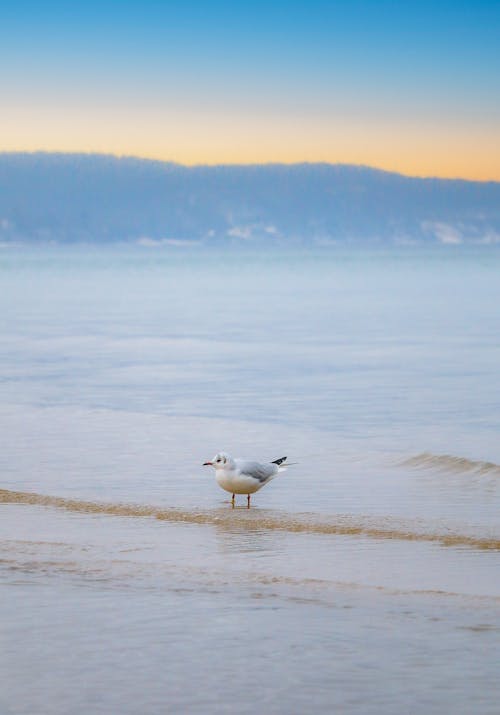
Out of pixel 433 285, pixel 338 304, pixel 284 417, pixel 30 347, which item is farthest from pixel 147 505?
pixel 433 285

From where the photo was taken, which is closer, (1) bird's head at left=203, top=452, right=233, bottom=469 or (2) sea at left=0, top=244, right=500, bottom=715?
(2) sea at left=0, top=244, right=500, bottom=715

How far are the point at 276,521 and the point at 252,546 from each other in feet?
4.17

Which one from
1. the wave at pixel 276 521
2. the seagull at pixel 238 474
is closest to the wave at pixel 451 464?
the seagull at pixel 238 474

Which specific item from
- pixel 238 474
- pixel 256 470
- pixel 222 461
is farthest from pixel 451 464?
pixel 222 461

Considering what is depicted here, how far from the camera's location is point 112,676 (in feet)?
24.3

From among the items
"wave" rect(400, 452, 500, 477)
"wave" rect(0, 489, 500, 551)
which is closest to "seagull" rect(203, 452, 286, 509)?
"wave" rect(0, 489, 500, 551)

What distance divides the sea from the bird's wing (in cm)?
37

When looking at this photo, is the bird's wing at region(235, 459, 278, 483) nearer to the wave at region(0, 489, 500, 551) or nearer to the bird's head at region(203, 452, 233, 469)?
the bird's head at region(203, 452, 233, 469)

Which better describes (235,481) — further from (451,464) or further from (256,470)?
(451,464)

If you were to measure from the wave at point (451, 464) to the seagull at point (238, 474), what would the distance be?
11.9 feet

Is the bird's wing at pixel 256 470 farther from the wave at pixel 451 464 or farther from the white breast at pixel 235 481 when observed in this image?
the wave at pixel 451 464

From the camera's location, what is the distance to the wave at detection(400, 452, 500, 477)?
16.0 meters

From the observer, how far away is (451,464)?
54.3ft

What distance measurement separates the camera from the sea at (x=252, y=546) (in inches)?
288
